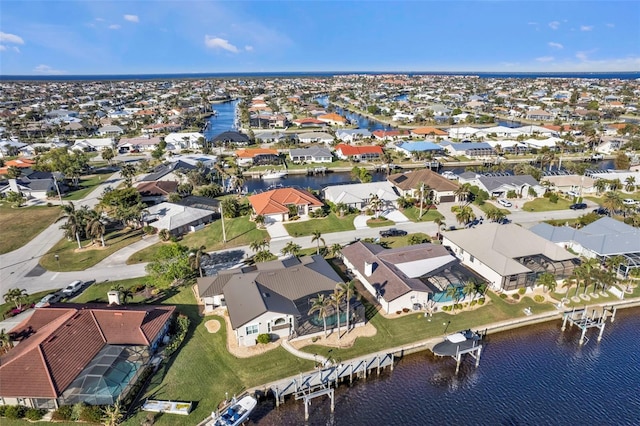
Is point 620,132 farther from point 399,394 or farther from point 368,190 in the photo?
point 399,394

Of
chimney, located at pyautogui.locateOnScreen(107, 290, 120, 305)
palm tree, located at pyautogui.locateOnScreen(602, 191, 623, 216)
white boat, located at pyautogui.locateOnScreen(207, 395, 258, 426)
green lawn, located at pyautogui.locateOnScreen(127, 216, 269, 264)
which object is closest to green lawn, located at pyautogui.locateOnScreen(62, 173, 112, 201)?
green lawn, located at pyautogui.locateOnScreen(127, 216, 269, 264)

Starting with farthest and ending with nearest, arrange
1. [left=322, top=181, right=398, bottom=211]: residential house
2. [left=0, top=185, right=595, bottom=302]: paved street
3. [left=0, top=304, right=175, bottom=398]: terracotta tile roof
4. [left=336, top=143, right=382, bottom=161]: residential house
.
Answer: [left=336, top=143, right=382, bottom=161]: residential house, [left=322, top=181, right=398, bottom=211]: residential house, [left=0, top=185, right=595, bottom=302]: paved street, [left=0, top=304, right=175, bottom=398]: terracotta tile roof

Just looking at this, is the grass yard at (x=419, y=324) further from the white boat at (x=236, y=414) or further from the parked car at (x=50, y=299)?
the parked car at (x=50, y=299)

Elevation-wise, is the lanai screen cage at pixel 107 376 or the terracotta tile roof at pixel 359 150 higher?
Answer: the terracotta tile roof at pixel 359 150

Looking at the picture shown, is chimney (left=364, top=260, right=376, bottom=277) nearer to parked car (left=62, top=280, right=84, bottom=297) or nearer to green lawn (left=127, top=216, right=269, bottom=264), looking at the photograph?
green lawn (left=127, top=216, right=269, bottom=264)

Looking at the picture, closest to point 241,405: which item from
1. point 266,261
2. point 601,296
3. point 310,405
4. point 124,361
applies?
point 310,405

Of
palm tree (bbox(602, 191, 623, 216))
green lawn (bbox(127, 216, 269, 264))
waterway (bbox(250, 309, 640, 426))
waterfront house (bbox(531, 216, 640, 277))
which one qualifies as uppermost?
palm tree (bbox(602, 191, 623, 216))

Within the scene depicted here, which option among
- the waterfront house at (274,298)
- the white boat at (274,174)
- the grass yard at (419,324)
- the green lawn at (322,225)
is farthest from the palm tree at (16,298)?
the white boat at (274,174)

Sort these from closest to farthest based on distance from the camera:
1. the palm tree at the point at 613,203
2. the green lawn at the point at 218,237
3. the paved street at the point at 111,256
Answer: the paved street at the point at 111,256 < the green lawn at the point at 218,237 < the palm tree at the point at 613,203
